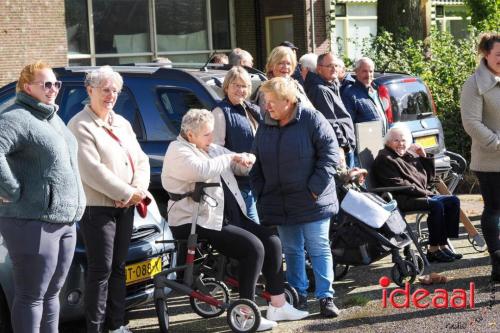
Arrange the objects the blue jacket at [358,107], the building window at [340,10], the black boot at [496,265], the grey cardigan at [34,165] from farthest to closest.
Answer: the building window at [340,10] → the blue jacket at [358,107] → the black boot at [496,265] → the grey cardigan at [34,165]

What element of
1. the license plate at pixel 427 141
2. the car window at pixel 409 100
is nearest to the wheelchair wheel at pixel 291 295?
the license plate at pixel 427 141

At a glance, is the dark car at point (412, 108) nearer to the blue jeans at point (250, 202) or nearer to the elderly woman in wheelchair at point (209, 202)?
the blue jeans at point (250, 202)

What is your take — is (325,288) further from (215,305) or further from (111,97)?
(111,97)

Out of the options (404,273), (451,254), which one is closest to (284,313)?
(404,273)

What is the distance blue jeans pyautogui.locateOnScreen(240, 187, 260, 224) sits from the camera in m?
7.59

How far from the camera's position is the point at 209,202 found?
6727mm

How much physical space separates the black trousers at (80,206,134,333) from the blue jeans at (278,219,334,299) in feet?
4.65

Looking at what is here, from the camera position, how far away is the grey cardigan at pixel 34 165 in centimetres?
526

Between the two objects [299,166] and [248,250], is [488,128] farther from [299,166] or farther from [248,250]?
[248,250]

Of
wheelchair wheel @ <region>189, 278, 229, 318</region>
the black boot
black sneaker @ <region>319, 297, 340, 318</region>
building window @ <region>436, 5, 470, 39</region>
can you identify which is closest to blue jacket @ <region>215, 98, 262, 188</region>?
wheelchair wheel @ <region>189, 278, 229, 318</region>

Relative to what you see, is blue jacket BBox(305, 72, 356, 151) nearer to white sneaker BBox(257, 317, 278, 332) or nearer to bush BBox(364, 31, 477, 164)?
white sneaker BBox(257, 317, 278, 332)

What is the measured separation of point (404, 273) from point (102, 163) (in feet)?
9.59

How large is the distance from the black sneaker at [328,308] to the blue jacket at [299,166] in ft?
2.08

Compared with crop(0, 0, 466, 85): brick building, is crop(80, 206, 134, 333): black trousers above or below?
below
